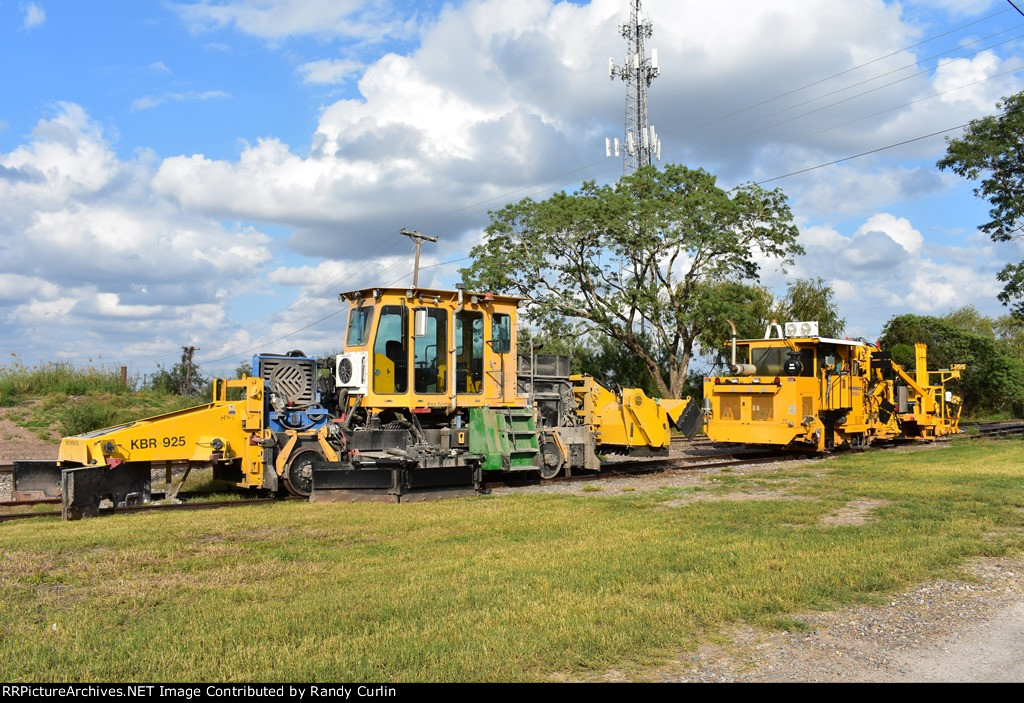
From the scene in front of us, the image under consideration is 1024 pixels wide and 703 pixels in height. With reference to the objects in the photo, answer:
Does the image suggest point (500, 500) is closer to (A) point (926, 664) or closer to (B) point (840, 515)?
(B) point (840, 515)

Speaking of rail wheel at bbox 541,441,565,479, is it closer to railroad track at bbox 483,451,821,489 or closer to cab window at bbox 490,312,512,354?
railroad track at bbox 483,451,821,489

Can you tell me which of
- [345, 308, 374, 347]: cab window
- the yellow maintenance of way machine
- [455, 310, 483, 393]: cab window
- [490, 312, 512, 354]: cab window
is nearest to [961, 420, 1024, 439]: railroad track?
the yellow maintenance of way machine

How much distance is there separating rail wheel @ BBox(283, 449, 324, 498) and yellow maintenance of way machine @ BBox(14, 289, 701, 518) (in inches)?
0.6

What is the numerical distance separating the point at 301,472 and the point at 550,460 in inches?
178

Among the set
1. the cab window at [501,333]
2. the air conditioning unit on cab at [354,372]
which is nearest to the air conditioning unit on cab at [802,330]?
the cab window at [501,333]

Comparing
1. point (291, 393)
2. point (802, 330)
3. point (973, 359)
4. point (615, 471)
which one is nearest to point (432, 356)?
point (291, 393)

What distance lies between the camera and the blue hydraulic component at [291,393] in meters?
13.7

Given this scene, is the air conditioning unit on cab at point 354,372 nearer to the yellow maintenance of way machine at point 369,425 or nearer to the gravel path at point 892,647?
the yellow maintenance of way machine at point 369,425

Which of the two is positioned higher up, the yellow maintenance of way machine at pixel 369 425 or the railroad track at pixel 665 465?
the yellow maintenance of way machine at pixel 369 425

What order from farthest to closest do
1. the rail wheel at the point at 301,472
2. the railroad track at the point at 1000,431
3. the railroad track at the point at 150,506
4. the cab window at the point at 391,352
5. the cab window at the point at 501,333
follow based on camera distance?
the railroad track at the point at 1000,431 → the cab window at the point at 501,333 → the cab window at the point at 391,352 → the rail wheel at the point at 301,472 → the railroad track at the point at 150,506

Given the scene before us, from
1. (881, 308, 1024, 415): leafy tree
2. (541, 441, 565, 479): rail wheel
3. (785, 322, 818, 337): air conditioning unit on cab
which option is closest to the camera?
(541, 441, 565, 479): rail wheel

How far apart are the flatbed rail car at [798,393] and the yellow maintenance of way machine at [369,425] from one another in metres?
6.06

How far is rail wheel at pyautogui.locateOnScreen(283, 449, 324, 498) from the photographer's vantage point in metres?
12.9

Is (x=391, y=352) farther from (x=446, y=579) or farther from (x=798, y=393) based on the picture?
(x=798, y=393)
